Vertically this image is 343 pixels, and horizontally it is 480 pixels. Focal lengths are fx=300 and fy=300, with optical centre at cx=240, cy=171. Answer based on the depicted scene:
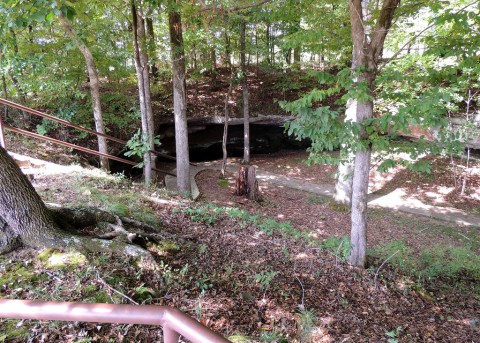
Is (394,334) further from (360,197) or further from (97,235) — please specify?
(97,235)

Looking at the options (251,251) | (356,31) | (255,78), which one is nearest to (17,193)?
(251,251)

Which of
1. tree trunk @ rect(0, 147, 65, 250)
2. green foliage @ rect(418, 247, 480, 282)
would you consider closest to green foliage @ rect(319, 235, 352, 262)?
green foliage @ rect(418, 247, 480, 282)

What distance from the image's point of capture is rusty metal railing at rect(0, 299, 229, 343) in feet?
3.64

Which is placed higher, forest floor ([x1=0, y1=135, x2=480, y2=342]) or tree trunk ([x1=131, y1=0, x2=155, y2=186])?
tree trunk ([x1=131, y1=0, x2=155, y2=186])

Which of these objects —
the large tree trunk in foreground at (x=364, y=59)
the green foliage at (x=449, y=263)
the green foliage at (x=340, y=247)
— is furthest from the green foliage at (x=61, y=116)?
the green foliage at (x=449, y=263)

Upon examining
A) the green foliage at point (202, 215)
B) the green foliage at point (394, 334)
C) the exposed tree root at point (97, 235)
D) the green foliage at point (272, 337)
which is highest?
the exposed tree root at point (97, 235)

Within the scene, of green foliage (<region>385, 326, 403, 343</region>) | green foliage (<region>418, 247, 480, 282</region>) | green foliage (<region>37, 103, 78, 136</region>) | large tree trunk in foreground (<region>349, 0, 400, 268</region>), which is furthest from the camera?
green foliage (<region>37, 103, 78, 136</region>)

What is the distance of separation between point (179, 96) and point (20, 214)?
19.5 ft

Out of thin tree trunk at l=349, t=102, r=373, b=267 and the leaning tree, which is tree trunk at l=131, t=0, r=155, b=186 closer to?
the leaning tree

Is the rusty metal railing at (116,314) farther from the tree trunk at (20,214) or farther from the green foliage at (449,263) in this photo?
the green foliage at (449,263)

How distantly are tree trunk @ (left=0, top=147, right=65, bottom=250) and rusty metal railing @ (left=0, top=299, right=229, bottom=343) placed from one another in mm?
2286

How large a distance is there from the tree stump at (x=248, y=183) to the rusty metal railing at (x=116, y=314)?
872 cm

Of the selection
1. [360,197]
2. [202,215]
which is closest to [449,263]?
[360,197]

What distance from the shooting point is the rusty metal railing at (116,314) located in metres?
1.11
